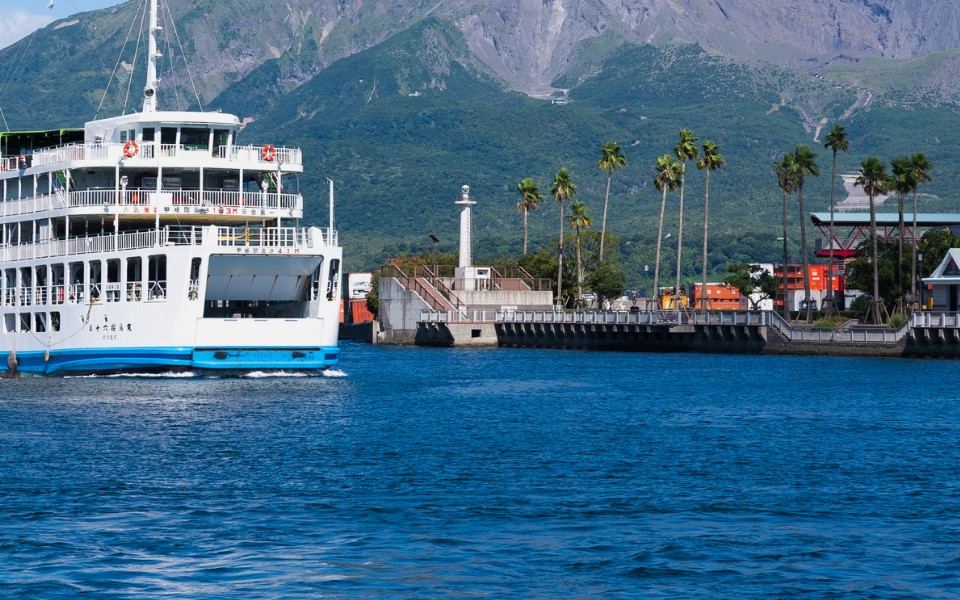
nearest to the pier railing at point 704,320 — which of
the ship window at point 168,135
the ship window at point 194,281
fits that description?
the ship window at point 168,135

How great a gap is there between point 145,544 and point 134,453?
11455 millimetres

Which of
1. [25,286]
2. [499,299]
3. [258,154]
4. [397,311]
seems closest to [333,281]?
[258,154]

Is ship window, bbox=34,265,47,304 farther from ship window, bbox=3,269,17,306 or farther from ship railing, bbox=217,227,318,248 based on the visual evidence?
ship railing, bbox=217,227,318,248

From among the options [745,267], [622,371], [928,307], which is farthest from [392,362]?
[745,267]

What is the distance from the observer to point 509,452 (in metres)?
40.0

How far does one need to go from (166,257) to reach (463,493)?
1006 inches

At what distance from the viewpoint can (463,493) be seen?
32844mm

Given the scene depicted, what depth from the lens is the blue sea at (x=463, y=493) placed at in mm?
25078

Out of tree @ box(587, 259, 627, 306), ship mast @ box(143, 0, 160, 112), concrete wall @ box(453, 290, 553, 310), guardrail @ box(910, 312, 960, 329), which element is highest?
ship mast @ box(143, 0, 160, 112)

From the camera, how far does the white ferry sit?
54.9 meters

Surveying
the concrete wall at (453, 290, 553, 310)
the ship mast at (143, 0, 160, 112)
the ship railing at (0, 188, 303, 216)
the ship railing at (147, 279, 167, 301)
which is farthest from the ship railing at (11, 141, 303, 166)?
the concrete wall at (453, 290, 553, 310)

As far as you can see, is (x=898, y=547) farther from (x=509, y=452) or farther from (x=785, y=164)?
(x=785, y=164)

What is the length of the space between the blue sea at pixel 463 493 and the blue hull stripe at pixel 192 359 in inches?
30.7

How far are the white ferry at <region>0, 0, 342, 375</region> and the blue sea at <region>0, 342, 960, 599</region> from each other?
1550 millimetres
